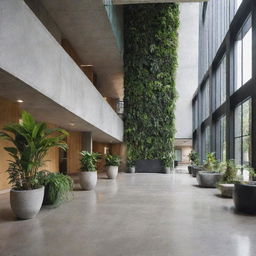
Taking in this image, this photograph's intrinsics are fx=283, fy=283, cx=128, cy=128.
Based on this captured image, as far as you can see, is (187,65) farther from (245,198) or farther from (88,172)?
(245,198)

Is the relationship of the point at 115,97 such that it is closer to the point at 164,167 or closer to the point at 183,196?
the point at 164,167

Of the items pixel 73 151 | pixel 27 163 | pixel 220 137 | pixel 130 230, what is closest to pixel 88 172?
pixel 27 163

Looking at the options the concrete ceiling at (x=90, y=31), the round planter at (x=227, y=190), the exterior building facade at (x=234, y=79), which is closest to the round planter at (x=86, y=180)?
the round planter at (x=227, y=190)

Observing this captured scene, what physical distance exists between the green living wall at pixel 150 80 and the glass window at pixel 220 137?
3.20 metres

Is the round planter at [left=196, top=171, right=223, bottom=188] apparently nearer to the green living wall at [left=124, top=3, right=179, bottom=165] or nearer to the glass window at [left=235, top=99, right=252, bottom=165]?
the glass window at [left=235, top=99, right=252, bottom=165]

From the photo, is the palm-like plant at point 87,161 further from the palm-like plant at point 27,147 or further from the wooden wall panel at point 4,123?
the palm-like plant at point 27,147

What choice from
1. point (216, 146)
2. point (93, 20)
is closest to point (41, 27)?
point (93, 20)

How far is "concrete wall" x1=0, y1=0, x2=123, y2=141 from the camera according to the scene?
4.73 meters

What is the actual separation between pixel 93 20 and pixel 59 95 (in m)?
6.39

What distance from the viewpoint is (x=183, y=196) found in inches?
362

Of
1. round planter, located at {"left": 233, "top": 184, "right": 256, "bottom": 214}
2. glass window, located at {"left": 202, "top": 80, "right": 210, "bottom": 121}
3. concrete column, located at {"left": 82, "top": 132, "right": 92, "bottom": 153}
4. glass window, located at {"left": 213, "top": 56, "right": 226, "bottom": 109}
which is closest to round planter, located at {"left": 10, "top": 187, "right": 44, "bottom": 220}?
round planter, located at {"left": 233, "top": 184, "right": 256, "bottom": 214}

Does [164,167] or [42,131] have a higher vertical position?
[42,131]

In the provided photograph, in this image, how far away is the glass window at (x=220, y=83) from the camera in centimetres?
1623

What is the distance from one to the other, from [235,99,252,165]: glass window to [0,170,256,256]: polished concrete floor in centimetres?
413
